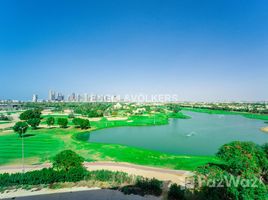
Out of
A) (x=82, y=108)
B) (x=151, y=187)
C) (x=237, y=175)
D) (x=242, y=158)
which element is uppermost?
(x=242, y=158)

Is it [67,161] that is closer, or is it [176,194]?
[176,194]

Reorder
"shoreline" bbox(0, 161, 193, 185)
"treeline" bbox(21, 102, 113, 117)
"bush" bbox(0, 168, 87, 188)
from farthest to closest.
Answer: "treeline" bbox(21, 102, 113, 117) → "shoreline" bbox(0, 161, 193, 185) → "bush" bbox(0, 168, 87, 188)

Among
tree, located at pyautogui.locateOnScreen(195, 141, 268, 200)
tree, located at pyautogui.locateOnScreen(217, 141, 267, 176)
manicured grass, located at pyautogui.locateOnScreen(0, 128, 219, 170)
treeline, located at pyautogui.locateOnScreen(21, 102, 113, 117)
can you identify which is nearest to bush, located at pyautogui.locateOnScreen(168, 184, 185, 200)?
tree, located at pyautogui.locateOnScreen(195, 141, 268, 200)

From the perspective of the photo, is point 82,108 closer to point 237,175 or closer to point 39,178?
point 39,178

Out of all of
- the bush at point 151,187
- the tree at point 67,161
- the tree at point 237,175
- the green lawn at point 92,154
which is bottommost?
the green lawn at point 92,154

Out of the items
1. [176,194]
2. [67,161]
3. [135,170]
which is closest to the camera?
[176,194]

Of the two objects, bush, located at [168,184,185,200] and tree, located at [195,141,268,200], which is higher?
tree, located at [195,141,268,200]

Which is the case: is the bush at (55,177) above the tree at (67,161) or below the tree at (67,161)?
below

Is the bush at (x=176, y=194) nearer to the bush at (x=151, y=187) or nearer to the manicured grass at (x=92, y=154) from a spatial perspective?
the bush at (x=151, y=187)

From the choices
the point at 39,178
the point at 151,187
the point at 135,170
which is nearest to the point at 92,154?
the point at 135,170

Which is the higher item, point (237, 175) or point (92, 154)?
point (237, 175)

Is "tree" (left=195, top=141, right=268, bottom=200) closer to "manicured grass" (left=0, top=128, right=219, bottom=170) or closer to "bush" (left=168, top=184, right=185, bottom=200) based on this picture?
"bush" (left=168, top=184, right=185, bottom=200)

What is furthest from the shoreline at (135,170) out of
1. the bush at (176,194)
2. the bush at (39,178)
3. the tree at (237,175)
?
the tree at (237,175)
